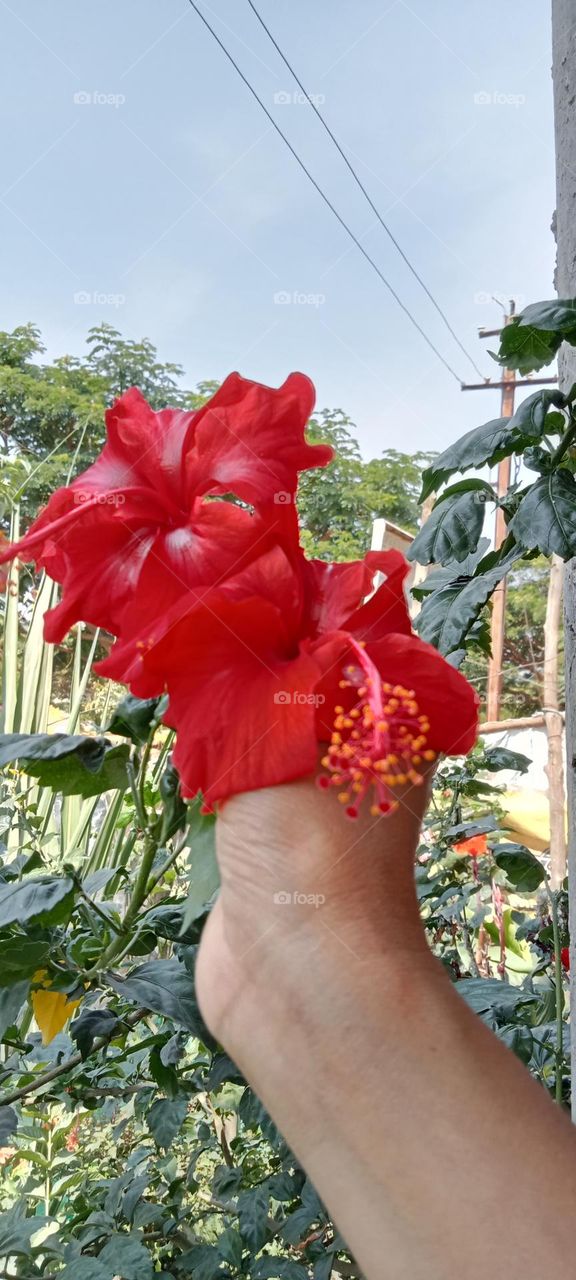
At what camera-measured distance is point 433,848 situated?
1415 mm

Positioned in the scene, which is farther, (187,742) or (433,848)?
(433,848)

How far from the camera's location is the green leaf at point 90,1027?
2.09ft

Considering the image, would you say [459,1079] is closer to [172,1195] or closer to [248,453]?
[248,453]

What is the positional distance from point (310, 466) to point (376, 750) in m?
0.13

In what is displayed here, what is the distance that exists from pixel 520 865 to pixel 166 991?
46 cm

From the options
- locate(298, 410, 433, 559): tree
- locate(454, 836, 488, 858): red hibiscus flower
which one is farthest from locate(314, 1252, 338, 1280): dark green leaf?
locate(298, 410, 433, 559): tree

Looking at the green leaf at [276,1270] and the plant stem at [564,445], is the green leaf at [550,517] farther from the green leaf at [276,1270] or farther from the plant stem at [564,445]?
the green leaf at [276,1270]

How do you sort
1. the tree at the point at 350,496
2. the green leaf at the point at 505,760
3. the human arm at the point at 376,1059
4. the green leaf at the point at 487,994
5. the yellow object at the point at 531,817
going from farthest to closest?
the tree at the point at 350,496, the yellow object at the point at 531,817, the green leaf at the point at 505,760, the green leaf at the point at 487,994, the human arm at the point at 376,1059

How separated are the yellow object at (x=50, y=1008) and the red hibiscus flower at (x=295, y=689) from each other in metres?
0.40

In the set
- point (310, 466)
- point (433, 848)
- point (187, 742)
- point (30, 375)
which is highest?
point (30, 375)

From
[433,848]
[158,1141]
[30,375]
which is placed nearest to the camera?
[158,1141]

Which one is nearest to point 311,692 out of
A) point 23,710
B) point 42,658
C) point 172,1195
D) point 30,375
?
point 172,1195

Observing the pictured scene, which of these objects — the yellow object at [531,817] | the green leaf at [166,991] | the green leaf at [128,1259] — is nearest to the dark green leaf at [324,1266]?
the green leaf at [128,1259]

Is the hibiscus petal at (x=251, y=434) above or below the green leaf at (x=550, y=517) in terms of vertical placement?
below
